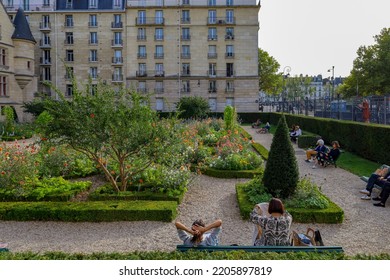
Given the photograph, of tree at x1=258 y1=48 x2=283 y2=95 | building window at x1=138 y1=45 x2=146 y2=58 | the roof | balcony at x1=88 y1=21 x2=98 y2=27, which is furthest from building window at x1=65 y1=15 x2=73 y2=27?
tree at x1=258 y1=48 x2=283 y2=95

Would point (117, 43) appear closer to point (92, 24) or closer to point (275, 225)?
point (92, 24)

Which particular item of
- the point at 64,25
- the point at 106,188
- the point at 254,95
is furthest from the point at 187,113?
the point at 106,188

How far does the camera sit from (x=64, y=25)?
51.4 m

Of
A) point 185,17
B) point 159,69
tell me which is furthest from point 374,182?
point 185,17

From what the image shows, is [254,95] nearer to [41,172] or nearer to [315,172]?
[315,172]

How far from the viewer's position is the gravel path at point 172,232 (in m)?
8.09

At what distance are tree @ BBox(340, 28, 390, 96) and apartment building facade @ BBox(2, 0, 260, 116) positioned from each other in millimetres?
12595

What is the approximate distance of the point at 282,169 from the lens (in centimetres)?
1040

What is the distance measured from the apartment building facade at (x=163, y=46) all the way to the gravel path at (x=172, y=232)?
39871 mm

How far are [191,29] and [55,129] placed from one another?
4186 cm

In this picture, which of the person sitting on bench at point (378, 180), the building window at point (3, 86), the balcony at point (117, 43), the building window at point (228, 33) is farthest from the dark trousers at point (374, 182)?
the balcony at point (117, 43)

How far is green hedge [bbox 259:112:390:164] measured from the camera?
55.7ft

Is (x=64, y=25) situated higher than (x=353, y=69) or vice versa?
(x=64, y=25)

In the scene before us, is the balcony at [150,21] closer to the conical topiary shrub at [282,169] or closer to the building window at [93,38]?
the building window at [93,38]
